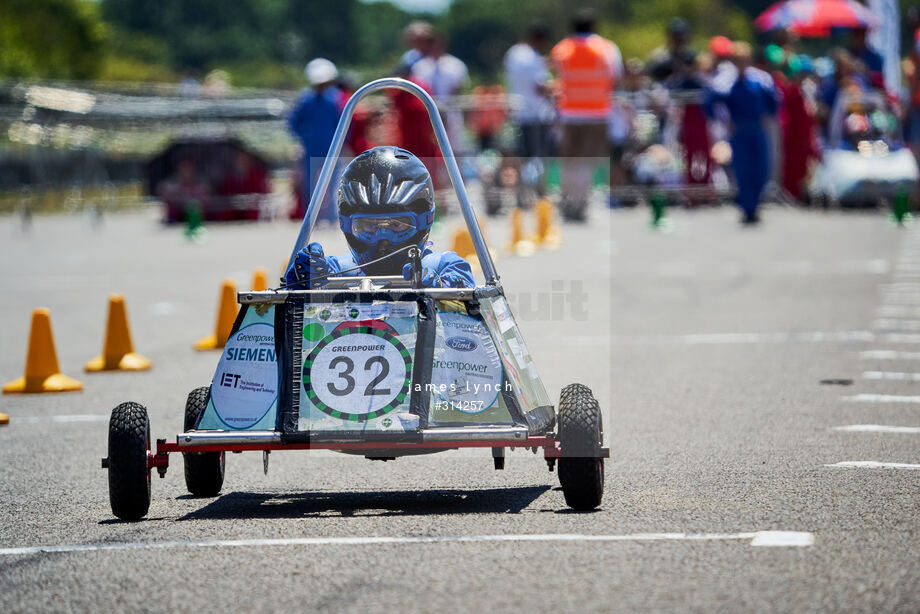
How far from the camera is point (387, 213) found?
7.35 m

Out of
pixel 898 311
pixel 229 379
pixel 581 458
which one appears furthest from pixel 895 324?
pixel 229 379

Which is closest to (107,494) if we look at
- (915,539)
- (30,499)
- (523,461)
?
(30,499)

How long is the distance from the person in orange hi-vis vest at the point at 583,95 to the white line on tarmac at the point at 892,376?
500 inches

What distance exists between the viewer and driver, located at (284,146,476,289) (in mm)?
7320

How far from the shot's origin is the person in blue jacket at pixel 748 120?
2264cm

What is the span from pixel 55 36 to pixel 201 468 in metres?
87.9

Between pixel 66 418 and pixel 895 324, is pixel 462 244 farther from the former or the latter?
pixel 66 418

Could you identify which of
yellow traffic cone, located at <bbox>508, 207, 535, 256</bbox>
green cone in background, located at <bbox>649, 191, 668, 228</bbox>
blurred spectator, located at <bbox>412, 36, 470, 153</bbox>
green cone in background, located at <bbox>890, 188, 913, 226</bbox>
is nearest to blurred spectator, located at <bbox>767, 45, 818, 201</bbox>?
green cone in background, located at <bbox>890, 188, 913, 226</bbox>

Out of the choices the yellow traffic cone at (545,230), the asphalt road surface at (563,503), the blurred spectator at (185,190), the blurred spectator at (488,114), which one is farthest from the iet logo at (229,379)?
the blurred spectator at (185,190)

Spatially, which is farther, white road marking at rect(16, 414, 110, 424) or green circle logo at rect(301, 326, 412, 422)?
white road marking at rect(16, 414, 110, 424)

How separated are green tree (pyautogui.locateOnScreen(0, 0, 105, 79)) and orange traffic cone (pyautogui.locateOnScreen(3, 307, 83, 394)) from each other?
61646 mm

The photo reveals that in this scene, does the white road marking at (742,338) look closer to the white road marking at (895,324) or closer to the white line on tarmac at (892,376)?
the white road marking at (895,324)

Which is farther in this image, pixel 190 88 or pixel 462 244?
pixel 190 88

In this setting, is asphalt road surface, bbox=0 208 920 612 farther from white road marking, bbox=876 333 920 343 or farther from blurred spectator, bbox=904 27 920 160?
blurred spectator, bbox=904 27 920 160
